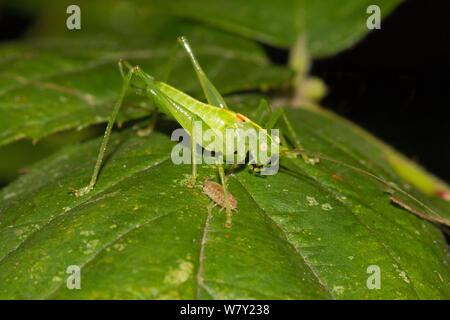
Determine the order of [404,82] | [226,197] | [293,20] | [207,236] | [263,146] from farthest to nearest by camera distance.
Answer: [293,20] → [404,82] → [263,146] → [226,197] → [207,236]

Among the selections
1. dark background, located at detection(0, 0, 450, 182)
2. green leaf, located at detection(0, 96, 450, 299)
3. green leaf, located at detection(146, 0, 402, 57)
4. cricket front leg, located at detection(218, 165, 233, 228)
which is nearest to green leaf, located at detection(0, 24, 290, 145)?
green leaf, located at detection(146, 0, 402, 57)

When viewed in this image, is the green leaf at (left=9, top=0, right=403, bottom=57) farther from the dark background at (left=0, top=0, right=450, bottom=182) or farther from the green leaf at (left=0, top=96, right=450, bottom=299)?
the green leaf at (left=0, top=96, right=450, bottom=299)

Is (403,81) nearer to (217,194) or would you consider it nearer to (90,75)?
(217,194)

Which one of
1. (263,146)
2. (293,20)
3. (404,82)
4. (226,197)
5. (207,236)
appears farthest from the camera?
(293,20)

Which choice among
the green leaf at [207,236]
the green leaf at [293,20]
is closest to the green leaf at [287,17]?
the green leaf at [293,20]

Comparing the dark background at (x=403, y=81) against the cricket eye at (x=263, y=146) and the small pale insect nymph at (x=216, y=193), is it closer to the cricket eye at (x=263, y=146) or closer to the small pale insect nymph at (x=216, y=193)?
the cricket eye at (x=263, y=146)

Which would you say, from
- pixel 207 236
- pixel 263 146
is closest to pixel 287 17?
pixel 263 146

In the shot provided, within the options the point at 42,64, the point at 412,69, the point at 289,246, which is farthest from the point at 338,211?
the point at 42,64
